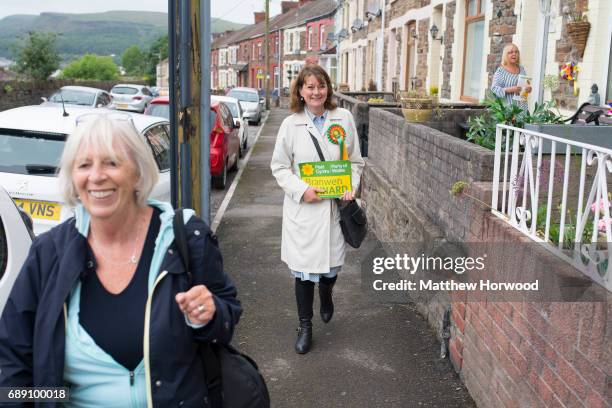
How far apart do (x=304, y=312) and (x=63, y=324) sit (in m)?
3.12

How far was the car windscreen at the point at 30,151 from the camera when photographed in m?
6.04

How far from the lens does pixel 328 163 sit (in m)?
4.89

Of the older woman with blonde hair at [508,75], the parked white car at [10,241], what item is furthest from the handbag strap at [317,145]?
the older woman with blonde hair at [508,75]

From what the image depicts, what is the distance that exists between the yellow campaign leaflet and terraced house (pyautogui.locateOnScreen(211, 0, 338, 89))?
4081 cm

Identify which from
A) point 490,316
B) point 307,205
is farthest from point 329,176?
point 490,316

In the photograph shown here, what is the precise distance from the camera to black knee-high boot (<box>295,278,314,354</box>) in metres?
5.05

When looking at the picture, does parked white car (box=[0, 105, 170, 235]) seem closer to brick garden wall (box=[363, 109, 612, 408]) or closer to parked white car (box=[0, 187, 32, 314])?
parked white car (box=[0, 187, 32, 314])

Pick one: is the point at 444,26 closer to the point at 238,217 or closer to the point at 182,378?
the point at 238,217

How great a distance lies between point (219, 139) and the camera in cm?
1283

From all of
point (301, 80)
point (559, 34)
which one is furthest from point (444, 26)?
point (301, 80)

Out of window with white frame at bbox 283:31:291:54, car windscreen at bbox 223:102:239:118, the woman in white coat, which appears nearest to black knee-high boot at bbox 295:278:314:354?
the woman in white coat

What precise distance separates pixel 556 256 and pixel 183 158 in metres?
3.07

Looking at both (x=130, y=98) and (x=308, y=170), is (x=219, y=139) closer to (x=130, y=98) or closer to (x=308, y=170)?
(x=308, y=170)

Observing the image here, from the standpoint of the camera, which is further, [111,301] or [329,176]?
[329,176]
